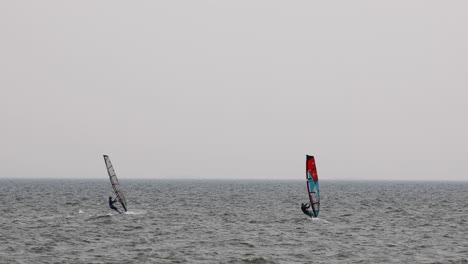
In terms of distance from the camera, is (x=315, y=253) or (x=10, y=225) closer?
(x=315, y=253)

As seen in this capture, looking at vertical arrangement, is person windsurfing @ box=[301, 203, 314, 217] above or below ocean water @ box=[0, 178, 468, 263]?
above

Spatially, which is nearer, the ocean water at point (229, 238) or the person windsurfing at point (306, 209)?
the ocean water at point (229, 238)

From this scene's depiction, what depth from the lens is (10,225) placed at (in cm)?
4678

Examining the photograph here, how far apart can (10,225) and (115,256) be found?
18.0 meters

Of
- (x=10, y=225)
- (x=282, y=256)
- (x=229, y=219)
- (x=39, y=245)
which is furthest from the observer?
(x=229, y=219)

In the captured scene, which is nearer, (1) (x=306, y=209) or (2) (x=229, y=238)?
(2) (x=229, y=238)

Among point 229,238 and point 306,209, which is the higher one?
point 306,209

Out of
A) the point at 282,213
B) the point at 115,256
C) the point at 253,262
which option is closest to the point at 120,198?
the point at 282,213

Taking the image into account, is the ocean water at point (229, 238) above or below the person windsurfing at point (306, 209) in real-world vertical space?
below

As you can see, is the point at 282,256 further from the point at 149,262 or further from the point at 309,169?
the point at 309,169

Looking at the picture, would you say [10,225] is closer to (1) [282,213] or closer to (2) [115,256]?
(2) [115,256]

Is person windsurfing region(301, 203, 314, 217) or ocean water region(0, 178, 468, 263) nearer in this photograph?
ocean water region(0, 178, 468, 263)

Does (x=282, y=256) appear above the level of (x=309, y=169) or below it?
below

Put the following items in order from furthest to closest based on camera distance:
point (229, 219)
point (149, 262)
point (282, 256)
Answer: point (229, 219), point (282, 256), point (149, 262)
